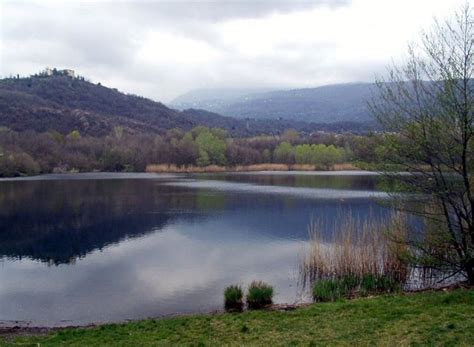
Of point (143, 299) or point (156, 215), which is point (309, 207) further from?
point (143, 299)

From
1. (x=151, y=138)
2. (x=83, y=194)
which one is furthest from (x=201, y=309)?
(x=151, y=138)

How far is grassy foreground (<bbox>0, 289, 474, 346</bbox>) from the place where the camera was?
8375 millimetres

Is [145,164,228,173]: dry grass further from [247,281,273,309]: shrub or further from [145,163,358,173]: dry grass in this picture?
[247,281,273,309]: shrub

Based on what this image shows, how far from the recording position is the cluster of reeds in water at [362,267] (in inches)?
566

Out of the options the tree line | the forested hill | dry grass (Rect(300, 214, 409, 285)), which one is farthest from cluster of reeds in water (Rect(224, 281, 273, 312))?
the forested hill

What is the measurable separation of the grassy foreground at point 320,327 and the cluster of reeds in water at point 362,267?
2.51 m

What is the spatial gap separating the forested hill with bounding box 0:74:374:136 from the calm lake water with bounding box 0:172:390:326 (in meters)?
56.0

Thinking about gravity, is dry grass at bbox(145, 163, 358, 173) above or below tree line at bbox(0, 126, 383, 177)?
below

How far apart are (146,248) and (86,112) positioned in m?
90.5

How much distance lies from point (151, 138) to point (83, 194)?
4750 centimetres

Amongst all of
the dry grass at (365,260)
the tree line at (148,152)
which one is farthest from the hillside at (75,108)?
the dry grass at (365,260)

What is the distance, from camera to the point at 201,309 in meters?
14.0

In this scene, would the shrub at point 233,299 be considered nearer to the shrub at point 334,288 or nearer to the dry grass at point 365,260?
the shrub at point 334,288

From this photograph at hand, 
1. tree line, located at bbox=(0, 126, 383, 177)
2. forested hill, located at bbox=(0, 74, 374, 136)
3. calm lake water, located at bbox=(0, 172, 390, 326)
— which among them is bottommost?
calm lake water, located at bbox=(0, 172, 390, 326)
